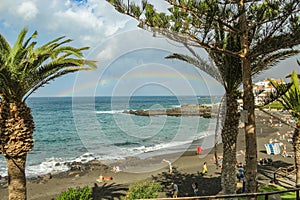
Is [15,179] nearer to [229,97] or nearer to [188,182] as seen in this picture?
[229,97]

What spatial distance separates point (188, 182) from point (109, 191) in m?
4.05

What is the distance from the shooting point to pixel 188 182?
14.0m

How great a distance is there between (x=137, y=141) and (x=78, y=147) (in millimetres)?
6997

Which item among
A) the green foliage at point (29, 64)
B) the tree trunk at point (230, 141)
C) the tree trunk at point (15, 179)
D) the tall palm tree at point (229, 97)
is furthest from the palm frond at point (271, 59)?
the tree trunk at point (15, 179)

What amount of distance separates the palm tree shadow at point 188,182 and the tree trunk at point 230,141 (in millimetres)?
3409

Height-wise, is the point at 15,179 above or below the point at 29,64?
below

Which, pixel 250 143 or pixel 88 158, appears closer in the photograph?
pixel 250 143

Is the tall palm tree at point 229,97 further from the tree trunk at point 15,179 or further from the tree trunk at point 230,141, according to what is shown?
the tree trunk at point 15,179

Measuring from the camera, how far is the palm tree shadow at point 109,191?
476 inches

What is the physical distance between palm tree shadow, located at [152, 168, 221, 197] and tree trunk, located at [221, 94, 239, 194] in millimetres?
3409

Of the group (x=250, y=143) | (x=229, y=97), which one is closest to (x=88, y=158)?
(x=229, y=97)

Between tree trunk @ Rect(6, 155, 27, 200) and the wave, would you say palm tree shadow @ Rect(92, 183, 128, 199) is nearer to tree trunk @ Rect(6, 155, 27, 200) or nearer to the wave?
tree trunk @ Rect(6, 155, 27, 200)

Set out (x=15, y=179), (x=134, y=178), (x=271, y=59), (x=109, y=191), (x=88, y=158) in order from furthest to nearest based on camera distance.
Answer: (x=88, y=158)
(x=134, y=178)
(x=109, y=191)
(x=271, y=59)
(x=15, y=179)

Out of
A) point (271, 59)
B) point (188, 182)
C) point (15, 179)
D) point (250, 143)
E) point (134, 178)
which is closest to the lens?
point (250, 143)
